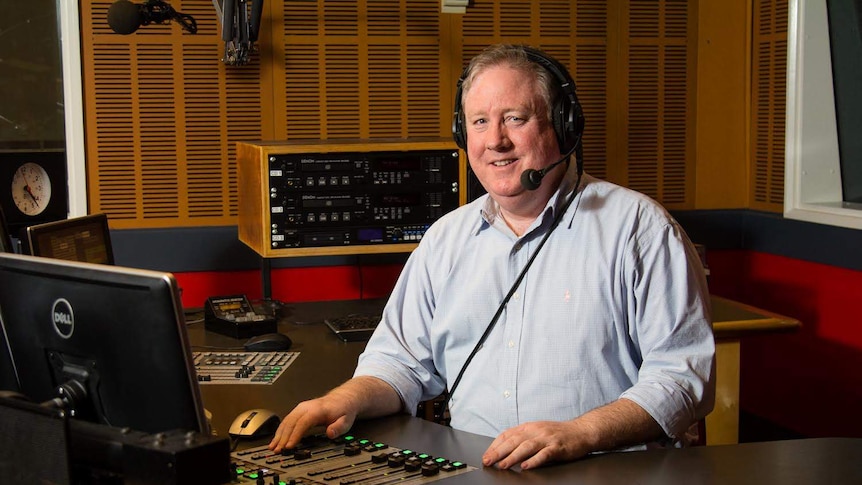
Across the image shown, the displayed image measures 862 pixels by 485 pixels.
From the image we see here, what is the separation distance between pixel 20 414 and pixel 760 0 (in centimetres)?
350

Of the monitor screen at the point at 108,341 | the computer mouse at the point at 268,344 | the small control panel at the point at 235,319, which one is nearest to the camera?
the monitor screen at the point at 108,341

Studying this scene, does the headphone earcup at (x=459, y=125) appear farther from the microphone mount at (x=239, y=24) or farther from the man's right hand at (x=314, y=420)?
the microphone mount at (x=239, y=24)

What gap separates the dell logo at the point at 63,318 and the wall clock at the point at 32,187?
207 cm

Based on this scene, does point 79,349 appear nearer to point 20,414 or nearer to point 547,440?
point 20,414

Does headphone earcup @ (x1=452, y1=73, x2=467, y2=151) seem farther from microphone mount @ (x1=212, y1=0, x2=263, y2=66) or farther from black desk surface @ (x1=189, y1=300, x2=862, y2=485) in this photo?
microphone mount @ (x1=212, y1=0, x2=263, y2=66)

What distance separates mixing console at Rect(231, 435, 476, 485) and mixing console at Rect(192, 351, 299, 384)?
0.68 meters

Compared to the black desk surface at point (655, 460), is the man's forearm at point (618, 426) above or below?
above

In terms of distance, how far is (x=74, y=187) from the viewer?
11.4 ft

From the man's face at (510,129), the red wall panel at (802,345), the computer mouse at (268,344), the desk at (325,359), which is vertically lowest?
the red wall panel at (802,345)

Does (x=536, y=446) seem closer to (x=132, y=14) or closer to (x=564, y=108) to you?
(x=564, y=108)

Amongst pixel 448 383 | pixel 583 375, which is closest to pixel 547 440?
pixel 583 375

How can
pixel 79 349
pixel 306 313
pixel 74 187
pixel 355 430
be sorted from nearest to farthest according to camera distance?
pixel 79 349
pixel 355 430
pixel 306 313
pixel 74 187

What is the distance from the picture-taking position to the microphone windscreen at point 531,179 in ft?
6.11

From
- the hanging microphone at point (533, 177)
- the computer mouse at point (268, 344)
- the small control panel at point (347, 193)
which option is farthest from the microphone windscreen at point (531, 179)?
the small control panel at point (347, 193)
